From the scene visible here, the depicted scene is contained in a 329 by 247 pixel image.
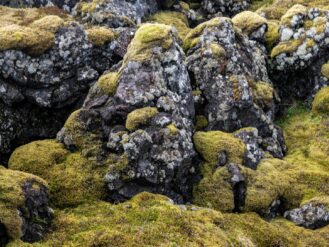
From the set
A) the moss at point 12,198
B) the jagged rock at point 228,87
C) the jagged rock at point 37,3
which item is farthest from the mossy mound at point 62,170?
the jagged rock at point 37,3

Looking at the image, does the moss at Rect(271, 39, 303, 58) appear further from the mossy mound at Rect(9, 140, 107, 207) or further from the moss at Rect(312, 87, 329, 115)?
the mossy mound at Rect(9, 140, 107, 207)

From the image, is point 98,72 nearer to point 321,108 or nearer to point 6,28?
point 6,28

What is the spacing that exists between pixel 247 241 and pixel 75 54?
13543mm

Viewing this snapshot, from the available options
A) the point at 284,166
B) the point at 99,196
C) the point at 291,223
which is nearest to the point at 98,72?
the point at 99,196

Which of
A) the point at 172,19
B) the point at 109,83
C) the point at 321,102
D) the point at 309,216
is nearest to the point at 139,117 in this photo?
the point at 109,83

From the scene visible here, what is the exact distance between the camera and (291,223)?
16453 millimetres

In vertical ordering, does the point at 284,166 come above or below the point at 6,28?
below

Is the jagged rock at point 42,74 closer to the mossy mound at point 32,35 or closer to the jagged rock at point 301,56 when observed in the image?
the mossy mound at point 32,35

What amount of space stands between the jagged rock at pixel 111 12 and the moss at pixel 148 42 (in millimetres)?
9508

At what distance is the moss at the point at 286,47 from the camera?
2647 centimetres

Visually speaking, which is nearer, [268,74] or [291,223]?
[291,223]

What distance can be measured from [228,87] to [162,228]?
33.6ft

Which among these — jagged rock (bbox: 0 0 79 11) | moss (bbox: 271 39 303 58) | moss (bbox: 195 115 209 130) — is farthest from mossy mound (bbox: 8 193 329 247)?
jagged rock (bbox: 0 0 79 11)

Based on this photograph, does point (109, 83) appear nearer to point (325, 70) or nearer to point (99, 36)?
point (99, 36)
